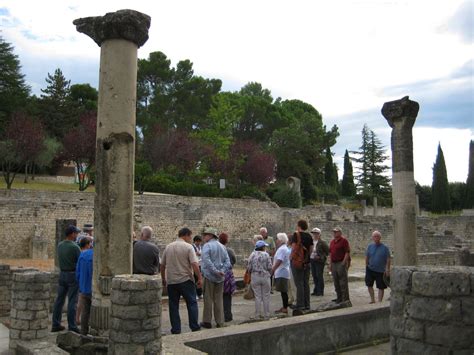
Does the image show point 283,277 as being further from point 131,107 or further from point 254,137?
point 254,137

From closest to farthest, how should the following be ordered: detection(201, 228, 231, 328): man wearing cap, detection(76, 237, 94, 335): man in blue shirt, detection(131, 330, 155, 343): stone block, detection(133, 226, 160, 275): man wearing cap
Result: detection(131, 330, 155, 343): stone block → detection(76, 237, 94, 335): man in blue shirt → detection(133, 226, 160, 275): man wearing cap → detection(201, 228, 231, 328): man wearing cap

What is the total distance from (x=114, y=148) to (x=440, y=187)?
1905 inches

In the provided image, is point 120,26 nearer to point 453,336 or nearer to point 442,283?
point 442,283

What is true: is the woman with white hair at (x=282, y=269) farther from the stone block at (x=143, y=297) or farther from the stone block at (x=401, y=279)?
the stone block at (x=401, y=279)

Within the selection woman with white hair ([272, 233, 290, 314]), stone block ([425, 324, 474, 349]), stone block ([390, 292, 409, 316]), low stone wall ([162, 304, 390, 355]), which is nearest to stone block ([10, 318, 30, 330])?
low stone wall ([162, 304, 390, 355])

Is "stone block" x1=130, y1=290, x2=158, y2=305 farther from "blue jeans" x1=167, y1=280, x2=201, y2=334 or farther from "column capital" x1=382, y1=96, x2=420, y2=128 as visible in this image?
"column capital" x1=382, y1=96, x2=420, y2=128

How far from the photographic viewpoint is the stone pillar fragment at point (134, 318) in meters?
Answer: 4.95

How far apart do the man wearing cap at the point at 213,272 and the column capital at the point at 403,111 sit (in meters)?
5.46

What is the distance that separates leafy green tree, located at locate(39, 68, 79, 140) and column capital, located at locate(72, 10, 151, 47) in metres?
38.6

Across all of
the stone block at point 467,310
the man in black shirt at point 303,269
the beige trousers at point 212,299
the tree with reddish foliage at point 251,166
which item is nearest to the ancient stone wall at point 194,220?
the tree with reddish foliage at point 251,166

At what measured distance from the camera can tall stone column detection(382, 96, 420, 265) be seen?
1012 centimetres

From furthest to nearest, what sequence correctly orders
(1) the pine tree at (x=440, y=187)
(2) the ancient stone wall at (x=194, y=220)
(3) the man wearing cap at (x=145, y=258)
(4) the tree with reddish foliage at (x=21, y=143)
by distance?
(1) the pine tree at (x=440, y=187)
(4) the tree with reddish foliage at (x=21, y=143)
(2) the ancient stone wall at (x=194, y=220)
(3) the man wearing cap at (x=145, y=258)

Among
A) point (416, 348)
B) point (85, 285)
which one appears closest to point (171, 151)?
point (85, 285)

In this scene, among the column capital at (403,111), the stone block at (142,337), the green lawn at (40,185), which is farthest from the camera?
the green lawn at (40,185)
